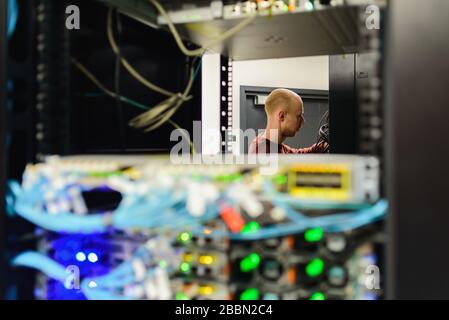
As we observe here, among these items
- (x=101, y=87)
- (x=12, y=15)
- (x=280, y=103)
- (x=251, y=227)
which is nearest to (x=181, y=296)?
(x=251, y=227)

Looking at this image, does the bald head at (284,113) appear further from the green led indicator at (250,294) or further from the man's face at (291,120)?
the green led indicator at (250,294)

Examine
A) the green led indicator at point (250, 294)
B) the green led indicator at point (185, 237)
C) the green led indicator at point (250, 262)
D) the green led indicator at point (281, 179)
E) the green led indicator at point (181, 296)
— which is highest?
the green led indicator at point (281, 179)

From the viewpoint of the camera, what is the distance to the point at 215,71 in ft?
4.42

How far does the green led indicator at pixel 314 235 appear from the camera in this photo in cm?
72

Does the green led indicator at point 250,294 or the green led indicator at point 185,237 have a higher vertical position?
the green led indicator at point 185,237

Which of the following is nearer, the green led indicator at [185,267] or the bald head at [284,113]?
the green led indicator at [185,267]

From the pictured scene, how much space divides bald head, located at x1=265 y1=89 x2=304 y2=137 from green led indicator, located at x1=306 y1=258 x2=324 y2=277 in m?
0.97

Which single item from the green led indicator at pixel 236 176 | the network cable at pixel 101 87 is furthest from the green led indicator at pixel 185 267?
the network cable at pixel 101 87

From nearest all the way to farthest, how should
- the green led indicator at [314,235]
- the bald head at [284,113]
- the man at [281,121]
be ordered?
the green led indicator at [314,235] → the man at [281,121] → the bald head at [284,113]

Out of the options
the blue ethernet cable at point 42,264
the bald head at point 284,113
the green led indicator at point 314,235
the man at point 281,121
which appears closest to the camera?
the green led indicator at point 314,235

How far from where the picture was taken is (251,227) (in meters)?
0.74

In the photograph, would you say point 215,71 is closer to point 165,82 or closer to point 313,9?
point 165,82

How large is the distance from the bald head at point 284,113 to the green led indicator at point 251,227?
0.95 metres

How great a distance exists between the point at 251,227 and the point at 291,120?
1050mm
